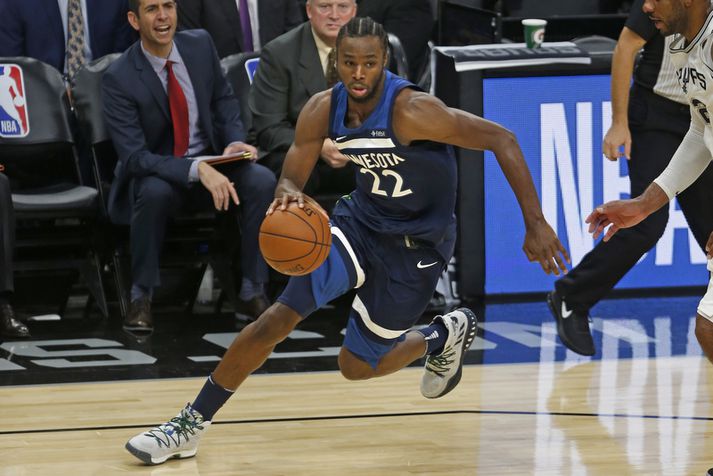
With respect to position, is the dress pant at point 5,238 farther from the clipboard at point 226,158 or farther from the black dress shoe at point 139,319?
the clipboard at point 226,158

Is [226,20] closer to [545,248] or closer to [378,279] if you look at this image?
[378,279]

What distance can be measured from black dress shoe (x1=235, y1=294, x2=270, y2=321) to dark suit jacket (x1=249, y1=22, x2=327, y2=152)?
0.82m

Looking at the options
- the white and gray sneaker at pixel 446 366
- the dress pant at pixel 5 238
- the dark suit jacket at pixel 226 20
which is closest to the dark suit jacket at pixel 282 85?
the dark suit jacket at pixel 226 20

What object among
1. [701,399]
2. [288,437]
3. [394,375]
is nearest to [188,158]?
[394,375]

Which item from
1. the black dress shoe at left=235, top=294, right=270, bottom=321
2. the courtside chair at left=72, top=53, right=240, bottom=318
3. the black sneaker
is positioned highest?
the courtside chair at left=72, top=53, right=240, bottom=318

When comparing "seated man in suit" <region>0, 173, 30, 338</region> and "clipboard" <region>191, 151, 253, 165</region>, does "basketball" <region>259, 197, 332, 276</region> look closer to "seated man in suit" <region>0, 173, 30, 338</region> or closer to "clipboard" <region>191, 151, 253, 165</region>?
"clipboard" <region>191, 151, 253, 165</region>

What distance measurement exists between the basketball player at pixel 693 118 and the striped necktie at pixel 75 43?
13.1ft

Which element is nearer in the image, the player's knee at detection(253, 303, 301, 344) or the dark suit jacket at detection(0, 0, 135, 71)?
the player's knee at detection(253, 303, 301, 344)

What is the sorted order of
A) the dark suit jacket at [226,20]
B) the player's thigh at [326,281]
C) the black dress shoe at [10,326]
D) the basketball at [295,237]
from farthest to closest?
the dark suit jacket at [226,20]
the black dress shoe at [10,326]
the player's thigh at [326,281]
the basketball at [295,237]

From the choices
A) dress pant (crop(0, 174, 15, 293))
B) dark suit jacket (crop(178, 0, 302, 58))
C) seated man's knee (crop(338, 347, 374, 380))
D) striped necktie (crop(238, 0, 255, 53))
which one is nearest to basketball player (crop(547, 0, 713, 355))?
seated man's knee (crop(338, 347, 374, 380))

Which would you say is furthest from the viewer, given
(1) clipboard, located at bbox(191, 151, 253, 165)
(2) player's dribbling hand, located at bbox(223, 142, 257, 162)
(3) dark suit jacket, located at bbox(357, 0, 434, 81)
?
(3) dark suit jacket, located at bbox(357, 0, 434, 81)

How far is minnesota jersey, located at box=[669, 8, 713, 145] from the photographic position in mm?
4316

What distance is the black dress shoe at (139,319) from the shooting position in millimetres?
6895

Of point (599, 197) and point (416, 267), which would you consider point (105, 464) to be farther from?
point (599, 197)
